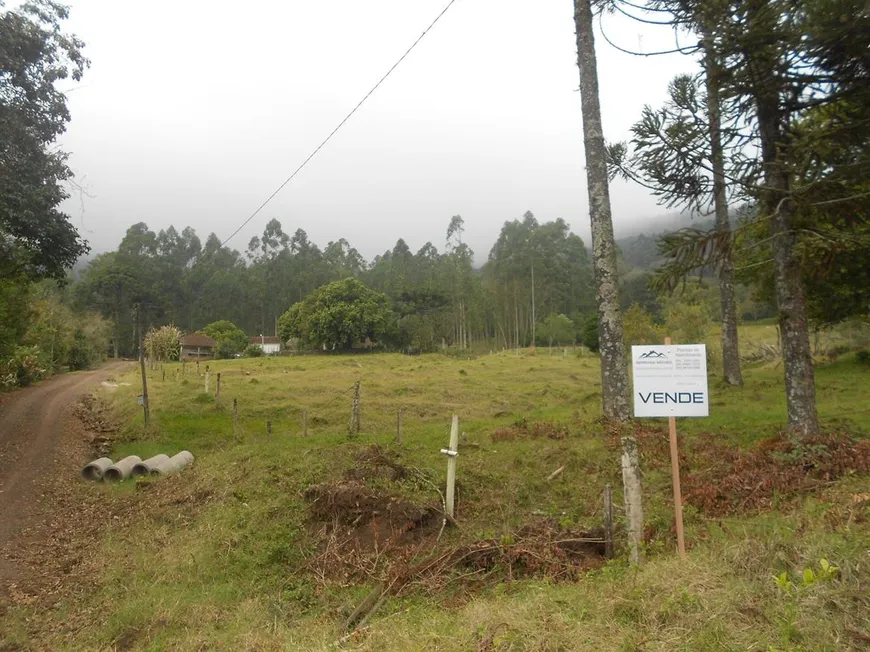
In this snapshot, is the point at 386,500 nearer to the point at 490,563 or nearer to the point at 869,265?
the point at 490,563

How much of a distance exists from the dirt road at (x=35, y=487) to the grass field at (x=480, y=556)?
63cm

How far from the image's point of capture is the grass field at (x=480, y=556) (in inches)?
135

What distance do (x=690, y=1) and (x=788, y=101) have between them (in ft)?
7.72

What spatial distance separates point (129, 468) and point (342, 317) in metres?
40.7

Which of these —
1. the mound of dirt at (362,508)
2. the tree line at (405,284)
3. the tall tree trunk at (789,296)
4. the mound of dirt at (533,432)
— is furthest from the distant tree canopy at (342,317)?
the tall tree trunk at (789,296)

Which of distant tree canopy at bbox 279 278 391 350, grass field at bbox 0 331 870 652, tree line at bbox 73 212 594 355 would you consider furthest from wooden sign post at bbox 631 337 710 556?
distant tree canopy at bbox 279 278 391 350

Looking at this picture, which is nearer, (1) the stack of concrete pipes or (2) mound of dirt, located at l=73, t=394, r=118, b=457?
(1) the stack of concrete pipes

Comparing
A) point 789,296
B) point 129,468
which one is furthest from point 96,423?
point 789,296

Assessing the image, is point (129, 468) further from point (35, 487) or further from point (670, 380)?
point (670, 380)

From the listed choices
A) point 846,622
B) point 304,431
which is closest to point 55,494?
point 304,431

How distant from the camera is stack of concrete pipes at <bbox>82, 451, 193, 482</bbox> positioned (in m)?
11.5

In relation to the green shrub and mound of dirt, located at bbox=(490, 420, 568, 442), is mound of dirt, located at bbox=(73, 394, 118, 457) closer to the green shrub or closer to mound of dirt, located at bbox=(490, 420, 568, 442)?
mound of dirt, located at bbox=(490, 420, 568, 442)

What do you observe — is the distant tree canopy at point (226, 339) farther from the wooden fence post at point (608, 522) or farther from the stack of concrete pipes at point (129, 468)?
the wooden fence post at point (608, 522)

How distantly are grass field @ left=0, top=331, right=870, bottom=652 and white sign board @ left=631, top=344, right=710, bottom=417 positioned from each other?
1213 mm
